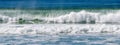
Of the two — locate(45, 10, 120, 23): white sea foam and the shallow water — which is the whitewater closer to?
locate(45, 10, 120, 23): white sea foam

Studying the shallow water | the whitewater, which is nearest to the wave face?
the whitewater

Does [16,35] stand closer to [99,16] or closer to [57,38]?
[57,38]

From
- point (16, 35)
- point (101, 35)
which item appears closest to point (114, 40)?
point (101, 35)

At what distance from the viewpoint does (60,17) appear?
20.6 metres

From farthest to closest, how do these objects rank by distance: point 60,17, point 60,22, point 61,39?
point 60,17 < point 60,22 < point 61,39

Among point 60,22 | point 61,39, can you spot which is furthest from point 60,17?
point 61,39

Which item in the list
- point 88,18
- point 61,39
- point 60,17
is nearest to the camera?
point 61,39

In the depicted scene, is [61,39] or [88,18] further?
[88,18]

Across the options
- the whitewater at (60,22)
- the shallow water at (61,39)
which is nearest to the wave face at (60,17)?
the whitewater at (60,22)

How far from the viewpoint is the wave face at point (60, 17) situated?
18.9 metres

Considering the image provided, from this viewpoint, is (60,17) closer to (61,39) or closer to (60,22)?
(60,22)

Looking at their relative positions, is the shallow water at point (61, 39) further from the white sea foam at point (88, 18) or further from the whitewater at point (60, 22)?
the white sea foam at point (88, 18)

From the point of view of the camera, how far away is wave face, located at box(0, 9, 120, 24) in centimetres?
1892

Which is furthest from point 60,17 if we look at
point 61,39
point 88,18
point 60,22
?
point 61,39
